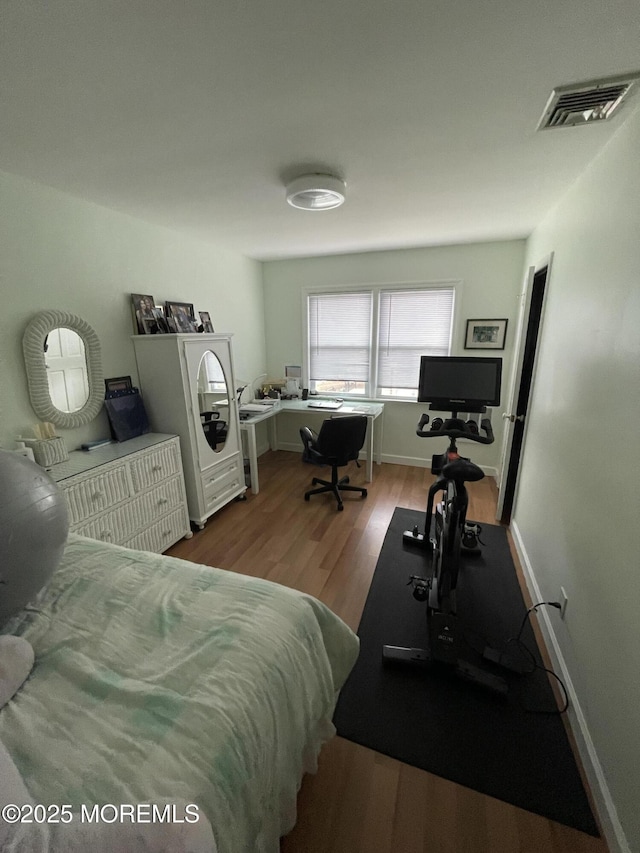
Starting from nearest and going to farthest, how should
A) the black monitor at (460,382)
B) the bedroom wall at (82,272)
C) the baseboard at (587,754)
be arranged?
the baseboard at (587,754)
the bedroom wall at (82,272)
the black monitor at (460,382)

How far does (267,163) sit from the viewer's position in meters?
1.74

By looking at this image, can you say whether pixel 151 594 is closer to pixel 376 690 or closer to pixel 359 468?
pixel 376 690

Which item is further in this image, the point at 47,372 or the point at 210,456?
the point at 210,456

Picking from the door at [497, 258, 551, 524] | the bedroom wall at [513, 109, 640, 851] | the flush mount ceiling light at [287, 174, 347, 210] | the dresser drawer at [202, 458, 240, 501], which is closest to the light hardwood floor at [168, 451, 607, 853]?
the dresser drawer at [202, 458, 240, 501]

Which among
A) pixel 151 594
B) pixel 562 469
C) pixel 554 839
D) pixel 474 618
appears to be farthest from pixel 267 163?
pixel 554 839

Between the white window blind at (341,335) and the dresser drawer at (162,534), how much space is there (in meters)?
2.53

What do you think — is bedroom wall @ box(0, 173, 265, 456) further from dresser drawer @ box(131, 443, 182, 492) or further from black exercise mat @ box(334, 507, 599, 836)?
black exercise mat @ box(334, 507, 599, 836)

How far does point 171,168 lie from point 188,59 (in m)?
0.82

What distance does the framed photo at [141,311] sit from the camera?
8.63 feet

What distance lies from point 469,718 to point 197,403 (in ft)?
8.27

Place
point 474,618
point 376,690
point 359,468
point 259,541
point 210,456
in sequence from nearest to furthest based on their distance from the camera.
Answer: point 376,690 < point 474,618 < point 259,541 < point 210,456 < point 359,468

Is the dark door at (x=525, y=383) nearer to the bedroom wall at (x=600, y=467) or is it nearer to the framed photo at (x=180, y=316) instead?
the bedroom wall at (x=600, y=467)

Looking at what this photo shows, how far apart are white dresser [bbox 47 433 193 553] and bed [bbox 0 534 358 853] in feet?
2.48

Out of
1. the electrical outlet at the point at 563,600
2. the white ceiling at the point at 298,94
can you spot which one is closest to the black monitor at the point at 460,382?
the white ceiling at the point at 298,94
